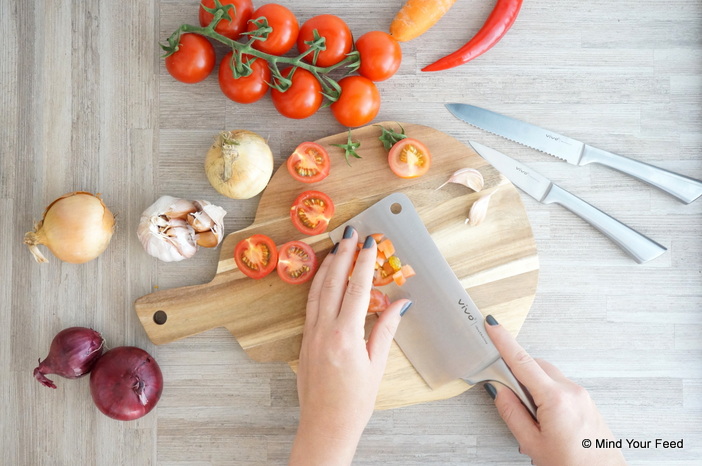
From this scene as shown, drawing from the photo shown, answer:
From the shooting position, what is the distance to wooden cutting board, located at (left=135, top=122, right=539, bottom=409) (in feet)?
4.96

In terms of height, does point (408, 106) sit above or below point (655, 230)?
above

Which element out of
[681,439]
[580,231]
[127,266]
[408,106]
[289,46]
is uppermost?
[289,46]

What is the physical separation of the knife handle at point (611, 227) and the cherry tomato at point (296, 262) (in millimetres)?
705

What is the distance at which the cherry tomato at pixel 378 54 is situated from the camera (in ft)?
4.77

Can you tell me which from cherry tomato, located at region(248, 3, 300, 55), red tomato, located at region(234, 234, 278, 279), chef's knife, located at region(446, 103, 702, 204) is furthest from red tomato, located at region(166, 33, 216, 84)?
chef's knife, located at region(446, 103, 702, 204)

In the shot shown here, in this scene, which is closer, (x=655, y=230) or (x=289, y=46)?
(x=289, y=46)

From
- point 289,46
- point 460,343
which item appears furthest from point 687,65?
point 289,46

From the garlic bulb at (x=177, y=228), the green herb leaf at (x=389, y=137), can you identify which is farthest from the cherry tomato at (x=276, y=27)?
the garlic bulb at (x=177, y=228)

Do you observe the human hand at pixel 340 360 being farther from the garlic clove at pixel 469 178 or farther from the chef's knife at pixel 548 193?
the chef's knife at pixel 548 193

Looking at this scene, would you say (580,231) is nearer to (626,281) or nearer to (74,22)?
(626,281)

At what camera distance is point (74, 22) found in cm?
159

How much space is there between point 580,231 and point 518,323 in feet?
1.12

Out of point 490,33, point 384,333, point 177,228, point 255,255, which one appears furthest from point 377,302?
point 490,33

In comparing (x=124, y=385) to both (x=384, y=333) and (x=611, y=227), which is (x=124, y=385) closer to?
(x=384, y=333)
